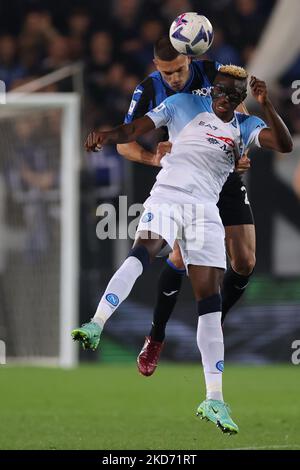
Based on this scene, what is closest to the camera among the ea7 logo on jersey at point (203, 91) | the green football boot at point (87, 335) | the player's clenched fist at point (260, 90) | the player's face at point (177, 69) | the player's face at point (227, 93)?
the green football boot at point (87, 335)

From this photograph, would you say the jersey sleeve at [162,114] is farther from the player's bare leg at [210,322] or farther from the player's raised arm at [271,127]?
the player's bare leg at [210,322]

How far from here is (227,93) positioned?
7.41 m

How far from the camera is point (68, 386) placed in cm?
1219

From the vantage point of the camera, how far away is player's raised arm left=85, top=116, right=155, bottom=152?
7.00 metres

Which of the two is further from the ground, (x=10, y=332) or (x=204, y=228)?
(x=204, y=228)

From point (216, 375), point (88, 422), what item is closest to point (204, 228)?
point (216, 375)

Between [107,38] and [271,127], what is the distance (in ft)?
29.8

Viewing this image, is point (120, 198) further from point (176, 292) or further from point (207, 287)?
point (207, 287)

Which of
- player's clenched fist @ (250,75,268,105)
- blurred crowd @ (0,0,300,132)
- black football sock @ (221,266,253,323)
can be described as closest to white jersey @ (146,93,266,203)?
player's clenched fist @ (250,75,268,105)

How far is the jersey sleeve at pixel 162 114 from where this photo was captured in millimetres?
7426

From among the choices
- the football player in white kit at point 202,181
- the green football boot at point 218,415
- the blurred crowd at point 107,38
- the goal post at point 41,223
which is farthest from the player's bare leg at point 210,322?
the blurred crowd at point 107,38

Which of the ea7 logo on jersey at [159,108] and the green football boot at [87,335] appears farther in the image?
the ea7 logo on jersey at [159,108]

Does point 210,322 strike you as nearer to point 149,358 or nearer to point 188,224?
point 188,224

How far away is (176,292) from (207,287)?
1.07 meters
